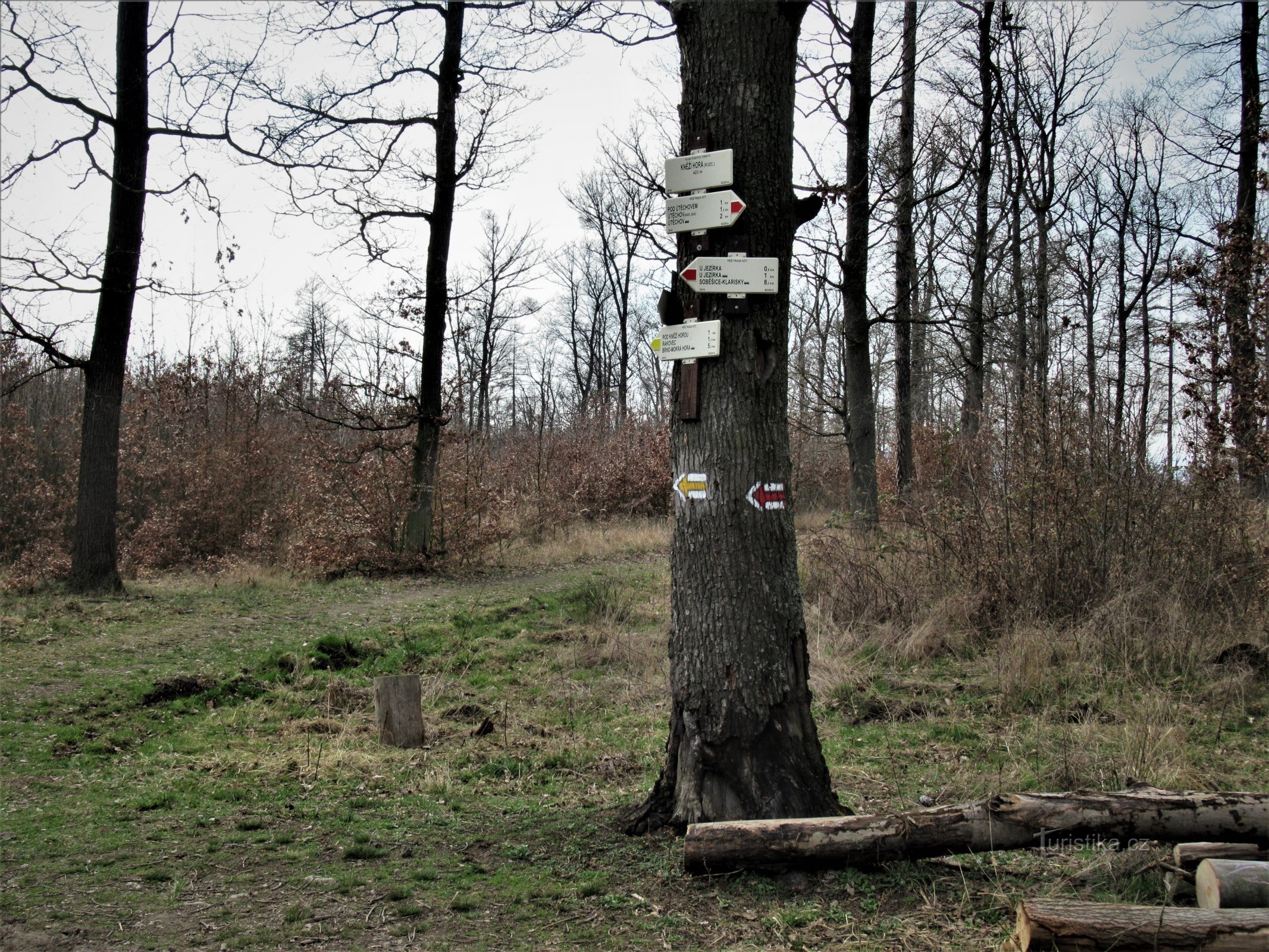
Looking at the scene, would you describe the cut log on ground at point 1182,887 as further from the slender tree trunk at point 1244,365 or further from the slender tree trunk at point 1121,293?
the slender tree trunk at point 1121,293

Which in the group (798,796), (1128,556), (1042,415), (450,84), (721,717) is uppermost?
(450,84)

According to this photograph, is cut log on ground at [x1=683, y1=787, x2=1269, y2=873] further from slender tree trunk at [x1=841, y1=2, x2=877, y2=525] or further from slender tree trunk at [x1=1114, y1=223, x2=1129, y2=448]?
slender tree trunk at [x1=1114, y1=223, x2=1129, y2=448]

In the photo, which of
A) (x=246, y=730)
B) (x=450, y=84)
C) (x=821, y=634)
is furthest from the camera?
(x=450, y=84)

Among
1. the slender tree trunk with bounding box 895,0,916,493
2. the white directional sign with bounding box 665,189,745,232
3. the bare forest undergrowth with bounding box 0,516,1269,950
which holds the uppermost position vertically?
the slender tree trunk with bounding box 895,0,916,493

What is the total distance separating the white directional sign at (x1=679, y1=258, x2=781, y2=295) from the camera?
439cm

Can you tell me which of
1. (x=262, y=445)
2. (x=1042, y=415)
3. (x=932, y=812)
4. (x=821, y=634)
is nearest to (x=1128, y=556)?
(x=1042, y=415)

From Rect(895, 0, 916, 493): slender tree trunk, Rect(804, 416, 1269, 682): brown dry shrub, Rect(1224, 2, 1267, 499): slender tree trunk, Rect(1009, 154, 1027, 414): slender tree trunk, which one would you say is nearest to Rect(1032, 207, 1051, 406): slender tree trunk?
Rect(1009, 154, 1027, 414): slender tree trunk

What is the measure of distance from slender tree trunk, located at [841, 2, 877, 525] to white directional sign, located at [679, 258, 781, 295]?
10.0m

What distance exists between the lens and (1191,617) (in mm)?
7828

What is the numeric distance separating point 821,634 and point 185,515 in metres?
13.1

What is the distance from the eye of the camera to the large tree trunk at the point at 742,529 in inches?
168

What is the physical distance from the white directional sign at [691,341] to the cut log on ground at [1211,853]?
2.78 m

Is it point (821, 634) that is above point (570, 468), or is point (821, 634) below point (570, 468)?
below

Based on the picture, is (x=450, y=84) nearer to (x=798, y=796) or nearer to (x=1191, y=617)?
(x=1191, y=617)
